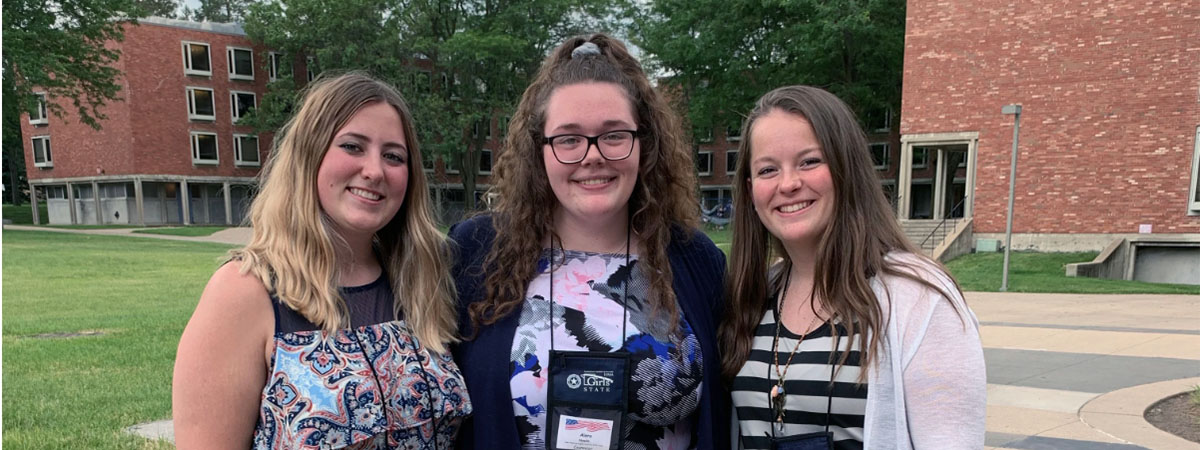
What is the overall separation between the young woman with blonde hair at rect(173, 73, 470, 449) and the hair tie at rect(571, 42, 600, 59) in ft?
1.77

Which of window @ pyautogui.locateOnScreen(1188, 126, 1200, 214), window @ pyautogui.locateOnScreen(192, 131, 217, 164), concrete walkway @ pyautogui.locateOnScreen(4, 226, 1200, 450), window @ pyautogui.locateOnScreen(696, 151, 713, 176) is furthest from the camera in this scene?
window @ pyautogui.locateOnScreen(696, 151, 713, 176)

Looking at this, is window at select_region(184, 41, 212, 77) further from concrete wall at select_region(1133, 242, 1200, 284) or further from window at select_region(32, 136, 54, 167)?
concrete wall at select_region(1133, 242, 1200, 284)

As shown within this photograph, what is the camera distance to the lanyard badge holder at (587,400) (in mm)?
1942

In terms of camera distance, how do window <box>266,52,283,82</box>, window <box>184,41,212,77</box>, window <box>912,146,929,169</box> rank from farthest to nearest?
window <box>912,146,929,169</box>
window <box>266,52,283,82</box>
window <box>184,41,212,77</box>

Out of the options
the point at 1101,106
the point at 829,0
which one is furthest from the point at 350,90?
the point at 829,0

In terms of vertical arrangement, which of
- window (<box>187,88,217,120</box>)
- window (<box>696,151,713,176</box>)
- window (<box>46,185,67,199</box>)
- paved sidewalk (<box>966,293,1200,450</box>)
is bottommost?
window (<box>46,185,67,199</box>)

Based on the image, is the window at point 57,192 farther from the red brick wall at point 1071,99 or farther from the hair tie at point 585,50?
the hair tie at point 585,50

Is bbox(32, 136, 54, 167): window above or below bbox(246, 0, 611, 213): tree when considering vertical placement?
below

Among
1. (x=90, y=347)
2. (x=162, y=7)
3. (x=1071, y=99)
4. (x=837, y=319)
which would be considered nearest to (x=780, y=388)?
(x=837, y=319)

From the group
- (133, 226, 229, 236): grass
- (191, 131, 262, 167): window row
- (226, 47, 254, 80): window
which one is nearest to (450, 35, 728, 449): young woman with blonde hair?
(133, 226, 229, 236): grass

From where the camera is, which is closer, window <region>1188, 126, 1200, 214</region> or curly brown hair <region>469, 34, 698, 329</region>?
curly brown hair <region>469, 34, 698, 329</region>

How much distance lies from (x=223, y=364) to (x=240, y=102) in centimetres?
4160

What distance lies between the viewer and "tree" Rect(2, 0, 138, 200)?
25188mm

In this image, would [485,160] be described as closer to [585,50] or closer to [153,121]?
[153,121]
